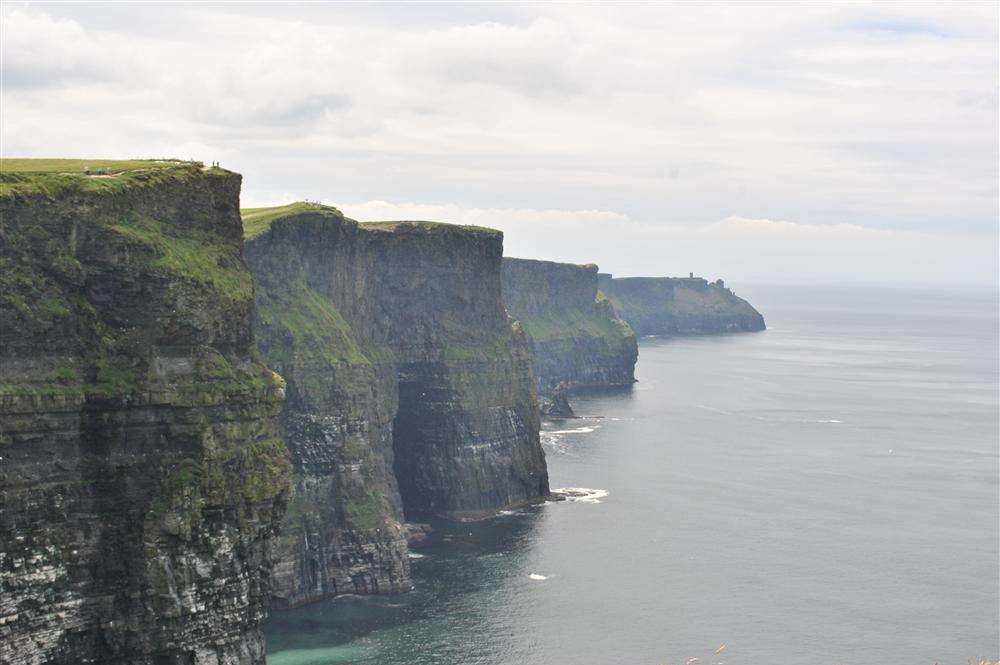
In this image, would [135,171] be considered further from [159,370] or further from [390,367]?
[390,367]

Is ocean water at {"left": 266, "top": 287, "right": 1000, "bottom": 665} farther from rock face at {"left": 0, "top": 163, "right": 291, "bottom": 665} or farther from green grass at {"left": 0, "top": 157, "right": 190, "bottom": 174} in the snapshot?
green grass at {"left": 0, "top": 157, "right": 190, "bottom": 174}

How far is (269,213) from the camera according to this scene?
154 meters

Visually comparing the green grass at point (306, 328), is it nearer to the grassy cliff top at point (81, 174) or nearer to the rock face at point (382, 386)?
the rock face at point (382, 386)

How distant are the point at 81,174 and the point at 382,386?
264 ft

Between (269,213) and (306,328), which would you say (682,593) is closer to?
(306,328)

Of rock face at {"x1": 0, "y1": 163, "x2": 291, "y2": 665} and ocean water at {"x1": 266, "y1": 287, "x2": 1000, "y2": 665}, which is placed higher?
rock face at {"x1": 0, "y1": 163, "x2": 291, "y2": 665}

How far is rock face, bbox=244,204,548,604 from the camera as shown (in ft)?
464

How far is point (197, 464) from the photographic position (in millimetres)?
89312

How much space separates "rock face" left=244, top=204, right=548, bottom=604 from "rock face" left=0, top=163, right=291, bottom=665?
147ft

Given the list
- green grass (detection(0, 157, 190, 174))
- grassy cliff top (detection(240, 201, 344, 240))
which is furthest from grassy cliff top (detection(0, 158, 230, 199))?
grassy cliff top (detection(240, 201, 344, 240))

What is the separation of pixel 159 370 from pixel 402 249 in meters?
96.7

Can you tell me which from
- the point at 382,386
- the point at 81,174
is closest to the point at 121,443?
the point at 81,174

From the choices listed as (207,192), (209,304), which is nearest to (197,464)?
(209,304)

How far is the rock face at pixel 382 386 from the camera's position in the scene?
141375 mm
